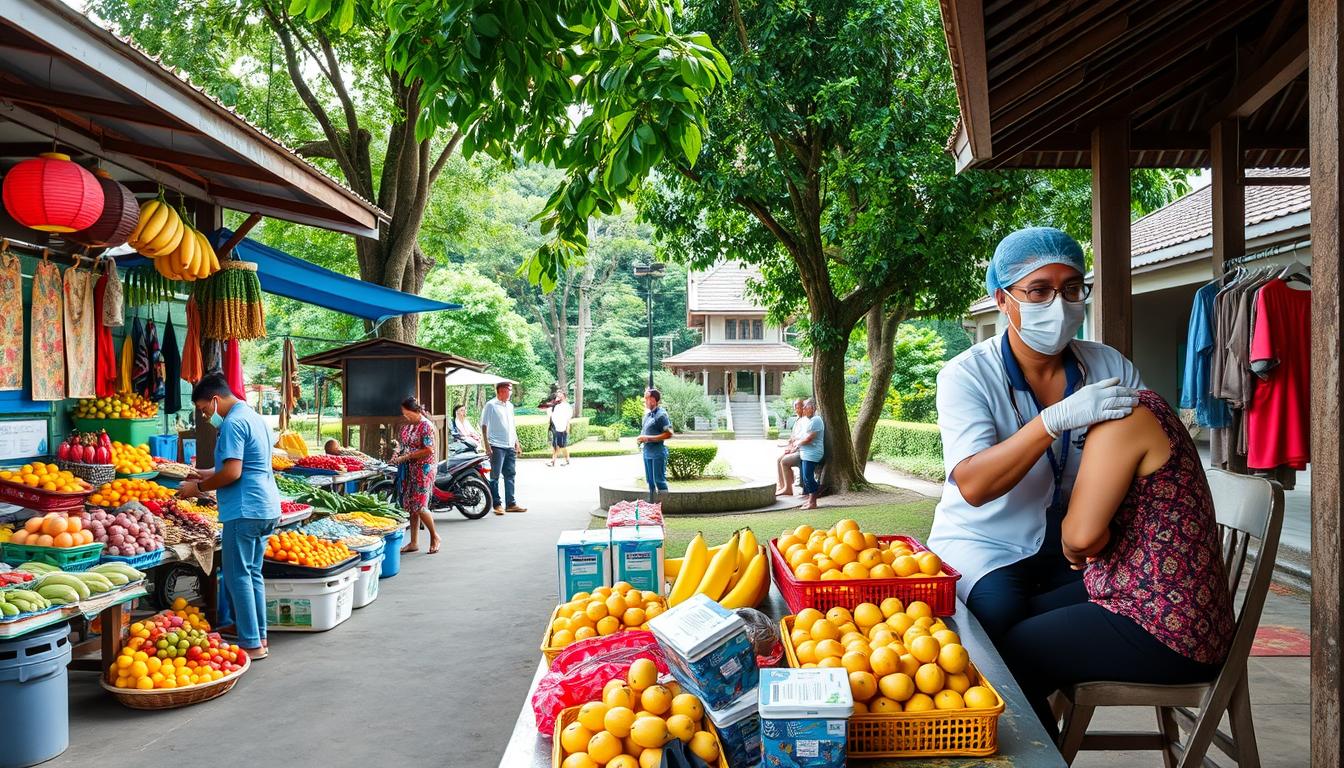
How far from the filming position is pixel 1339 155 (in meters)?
2.73

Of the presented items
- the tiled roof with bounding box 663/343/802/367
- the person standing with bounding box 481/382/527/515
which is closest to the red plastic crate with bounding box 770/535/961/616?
the person standing with bounding box 481/382/527/515

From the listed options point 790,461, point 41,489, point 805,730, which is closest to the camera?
point 805,730

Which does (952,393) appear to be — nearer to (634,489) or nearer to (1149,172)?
(634,489)

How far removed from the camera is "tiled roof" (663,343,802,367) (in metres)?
43.4

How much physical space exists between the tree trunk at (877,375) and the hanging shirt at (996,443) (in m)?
13.9

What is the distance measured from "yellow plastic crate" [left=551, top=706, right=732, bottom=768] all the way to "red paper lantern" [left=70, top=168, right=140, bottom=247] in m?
5.15

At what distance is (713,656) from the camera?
2053 mm

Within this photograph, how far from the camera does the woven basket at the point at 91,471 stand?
7223mm

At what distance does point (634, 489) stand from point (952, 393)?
40.9 ft

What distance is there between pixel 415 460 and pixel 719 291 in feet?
116

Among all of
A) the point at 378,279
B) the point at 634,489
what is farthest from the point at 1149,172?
the point at 378,279

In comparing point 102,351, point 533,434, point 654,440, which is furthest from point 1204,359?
point 533,434

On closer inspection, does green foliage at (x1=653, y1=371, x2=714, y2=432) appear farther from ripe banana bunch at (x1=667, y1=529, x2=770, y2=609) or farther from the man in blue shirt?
ripe banana bunch at (x1=667, y1=529, x2=770, y2=609)

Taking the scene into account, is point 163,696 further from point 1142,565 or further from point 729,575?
point 1142,565
